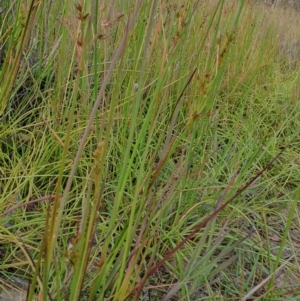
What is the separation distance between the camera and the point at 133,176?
1.22 meters

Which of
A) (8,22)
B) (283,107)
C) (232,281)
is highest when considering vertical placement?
(8,22)

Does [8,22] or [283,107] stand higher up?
[8,22]

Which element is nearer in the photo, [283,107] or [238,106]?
[238,106]

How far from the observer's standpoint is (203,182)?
1356 mm

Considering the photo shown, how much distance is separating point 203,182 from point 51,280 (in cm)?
64

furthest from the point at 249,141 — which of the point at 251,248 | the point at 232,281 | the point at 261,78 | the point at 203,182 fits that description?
the point at 261,78

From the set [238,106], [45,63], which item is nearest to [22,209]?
[45,63]

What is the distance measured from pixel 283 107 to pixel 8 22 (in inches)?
60.5

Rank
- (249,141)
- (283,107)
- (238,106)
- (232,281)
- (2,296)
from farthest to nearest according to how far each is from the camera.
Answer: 1. (283,107)
2. (238,106)
3. (249,141)
4. (232,281)
5. (2,296)

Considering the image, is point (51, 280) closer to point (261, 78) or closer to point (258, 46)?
point (261, 78)

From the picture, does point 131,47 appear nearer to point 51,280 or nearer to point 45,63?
point 45,63

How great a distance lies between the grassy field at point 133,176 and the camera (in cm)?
66

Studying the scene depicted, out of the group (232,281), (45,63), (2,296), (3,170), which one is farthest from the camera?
(45,63)

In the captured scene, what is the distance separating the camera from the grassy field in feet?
2.18
